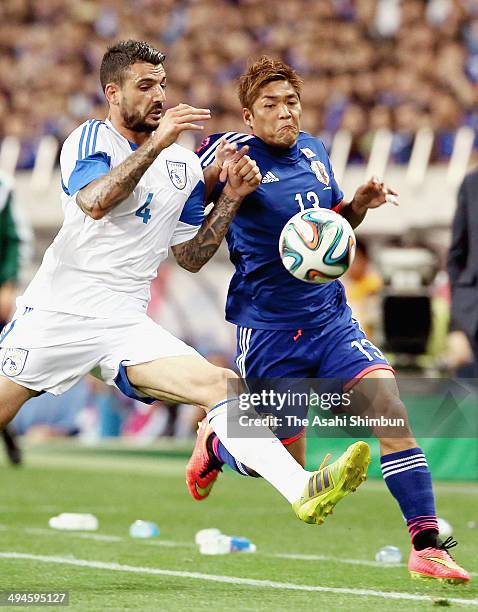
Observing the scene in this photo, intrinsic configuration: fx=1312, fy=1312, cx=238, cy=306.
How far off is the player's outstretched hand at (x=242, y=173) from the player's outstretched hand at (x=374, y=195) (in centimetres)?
59

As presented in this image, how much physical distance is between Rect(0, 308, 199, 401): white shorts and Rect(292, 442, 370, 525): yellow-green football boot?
898 mm

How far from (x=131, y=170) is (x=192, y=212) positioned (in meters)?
0.82

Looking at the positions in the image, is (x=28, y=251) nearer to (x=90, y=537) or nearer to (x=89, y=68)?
(x=90, y=537)

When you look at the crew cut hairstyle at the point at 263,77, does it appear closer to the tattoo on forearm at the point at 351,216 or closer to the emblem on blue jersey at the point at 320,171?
the emblem on blue jersey at the point at 320,171

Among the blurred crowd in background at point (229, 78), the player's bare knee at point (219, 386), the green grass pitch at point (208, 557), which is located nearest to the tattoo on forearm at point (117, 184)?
the player's bare knee at point (219, 386)

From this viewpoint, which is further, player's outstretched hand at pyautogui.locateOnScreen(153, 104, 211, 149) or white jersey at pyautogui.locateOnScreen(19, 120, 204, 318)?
white jersey at pyautogui.locateOnScreen(19, 120, 204, 318)

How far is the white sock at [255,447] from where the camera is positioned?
509 centimetres

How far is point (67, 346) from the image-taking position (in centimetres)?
544

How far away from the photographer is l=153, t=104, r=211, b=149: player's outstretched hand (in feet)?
16.8

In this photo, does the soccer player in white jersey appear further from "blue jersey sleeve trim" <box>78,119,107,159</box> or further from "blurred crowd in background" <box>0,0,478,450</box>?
"blurred crowd in background" <box>0,0,478,450</box>

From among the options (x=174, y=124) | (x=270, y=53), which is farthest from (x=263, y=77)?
(x=270, y=53)

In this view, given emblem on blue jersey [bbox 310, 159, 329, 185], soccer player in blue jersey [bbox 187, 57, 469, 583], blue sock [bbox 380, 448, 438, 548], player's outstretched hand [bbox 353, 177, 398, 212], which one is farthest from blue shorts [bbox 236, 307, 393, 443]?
emblem on blue jersey [bbox 310, 159, 329, 185]

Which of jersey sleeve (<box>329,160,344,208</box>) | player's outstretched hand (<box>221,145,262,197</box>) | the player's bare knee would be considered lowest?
the player's bare knee

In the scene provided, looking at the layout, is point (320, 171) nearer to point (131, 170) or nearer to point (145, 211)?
point (145, 211)
